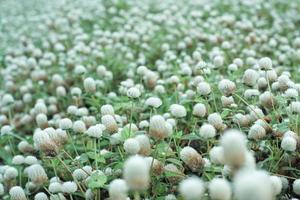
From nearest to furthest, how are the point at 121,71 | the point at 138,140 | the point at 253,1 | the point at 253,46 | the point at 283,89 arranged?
the point at 138,140 < the point at 283,89 < the point at 121,71 < the point at 253,46 < the point at 253,1

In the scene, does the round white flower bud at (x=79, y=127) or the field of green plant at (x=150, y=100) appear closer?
the field of green plant at (x=150, y=100)

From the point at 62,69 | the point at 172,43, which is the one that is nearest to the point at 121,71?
the point at 62,69

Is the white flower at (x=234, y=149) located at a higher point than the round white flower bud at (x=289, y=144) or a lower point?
higher

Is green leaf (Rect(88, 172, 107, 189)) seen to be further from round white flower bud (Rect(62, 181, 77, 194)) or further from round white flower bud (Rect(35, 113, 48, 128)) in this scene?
round white flower bud (Rect(35, 113, 48, 128))

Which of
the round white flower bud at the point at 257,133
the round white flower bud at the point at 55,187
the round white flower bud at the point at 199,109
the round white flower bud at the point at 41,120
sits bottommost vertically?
the round white flower bud at the point at 55,187

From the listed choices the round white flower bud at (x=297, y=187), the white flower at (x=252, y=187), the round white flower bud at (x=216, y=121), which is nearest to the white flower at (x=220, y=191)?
the white flower at (x=252, y=187)

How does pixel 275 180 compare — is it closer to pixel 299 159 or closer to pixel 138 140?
pixel 299 159

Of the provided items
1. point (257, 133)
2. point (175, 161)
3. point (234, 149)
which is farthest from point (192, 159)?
point (234, 149)

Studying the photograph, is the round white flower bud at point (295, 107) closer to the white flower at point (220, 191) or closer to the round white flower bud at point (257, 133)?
the round white flower bud at point (257, 133)

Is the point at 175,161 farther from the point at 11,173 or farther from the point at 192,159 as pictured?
the point at 11,173

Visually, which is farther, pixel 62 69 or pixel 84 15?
pixel 84 15
